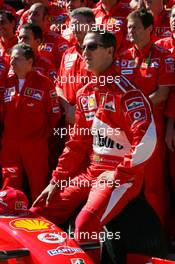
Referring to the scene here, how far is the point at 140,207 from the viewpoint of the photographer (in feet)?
12.9

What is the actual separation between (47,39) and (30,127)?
1316 mm

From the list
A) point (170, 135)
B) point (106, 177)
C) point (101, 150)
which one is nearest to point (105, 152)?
point (101, 150)

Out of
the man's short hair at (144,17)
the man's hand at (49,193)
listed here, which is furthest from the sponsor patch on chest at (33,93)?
the man's hand at (49,193)

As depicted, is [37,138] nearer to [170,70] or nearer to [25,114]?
[25,114]

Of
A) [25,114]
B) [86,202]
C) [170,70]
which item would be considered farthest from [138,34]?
[86,202]

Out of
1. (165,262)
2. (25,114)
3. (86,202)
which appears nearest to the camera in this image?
(165,262)

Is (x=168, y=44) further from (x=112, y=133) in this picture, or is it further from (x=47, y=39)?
(x=112, y=133)

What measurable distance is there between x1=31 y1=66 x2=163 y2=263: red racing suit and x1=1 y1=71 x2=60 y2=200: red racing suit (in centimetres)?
121

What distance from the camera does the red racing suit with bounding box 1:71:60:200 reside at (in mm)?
5586

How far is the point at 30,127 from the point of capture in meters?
5.62

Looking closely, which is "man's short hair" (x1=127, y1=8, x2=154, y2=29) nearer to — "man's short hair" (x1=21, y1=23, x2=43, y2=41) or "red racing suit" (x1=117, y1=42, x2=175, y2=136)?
"red racing suit" (x1=117, y1=42, x2=175, y2=136)

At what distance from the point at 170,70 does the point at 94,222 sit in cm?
180

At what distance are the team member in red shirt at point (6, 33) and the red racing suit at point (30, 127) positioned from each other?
3.12 feet

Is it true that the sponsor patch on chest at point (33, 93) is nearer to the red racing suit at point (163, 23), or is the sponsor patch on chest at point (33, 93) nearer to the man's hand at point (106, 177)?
the red racing suit at point (163, 23)
